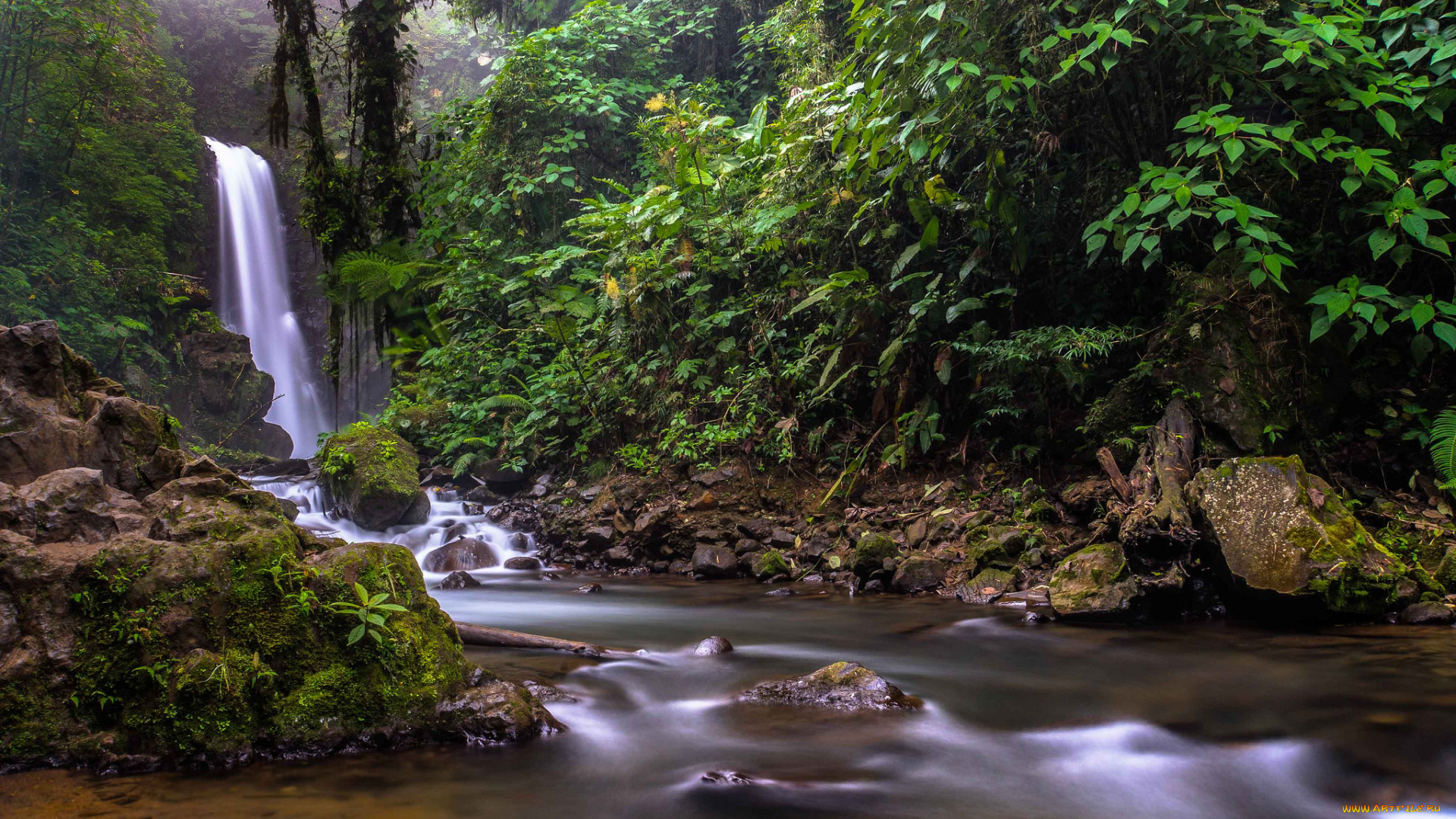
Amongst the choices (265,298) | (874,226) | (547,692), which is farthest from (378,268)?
(265,298)

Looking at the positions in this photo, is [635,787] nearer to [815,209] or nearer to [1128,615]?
[1128,615]

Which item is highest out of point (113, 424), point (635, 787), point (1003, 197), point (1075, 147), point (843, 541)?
point (1075, 147)

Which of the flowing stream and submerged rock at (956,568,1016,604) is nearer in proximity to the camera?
the flowing stream

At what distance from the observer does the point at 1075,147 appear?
23.9 ft

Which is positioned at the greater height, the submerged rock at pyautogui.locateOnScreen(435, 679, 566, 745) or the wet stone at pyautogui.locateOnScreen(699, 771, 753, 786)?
the submerged rock at pyautogui.locateOnScreen(435, 679, 566, 745)

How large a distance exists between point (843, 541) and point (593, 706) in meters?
3.87

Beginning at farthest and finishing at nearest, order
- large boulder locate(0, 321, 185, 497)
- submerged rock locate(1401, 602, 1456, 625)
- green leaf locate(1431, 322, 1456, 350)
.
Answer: green leaf locate(1431, 322, 1456, 350), submerged rock locate(1401, 602, 1456, 625), large boulder locate(0, 321, 185, 497)

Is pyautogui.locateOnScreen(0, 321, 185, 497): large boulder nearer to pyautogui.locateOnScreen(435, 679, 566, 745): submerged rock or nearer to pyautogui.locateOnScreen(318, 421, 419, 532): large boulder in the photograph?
pyautogui.locateOnScreen(435, 679, 566, 745): submerged rock

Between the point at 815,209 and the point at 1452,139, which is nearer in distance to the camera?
the point at 1452,139

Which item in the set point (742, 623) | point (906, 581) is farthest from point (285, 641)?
point (906, 581)

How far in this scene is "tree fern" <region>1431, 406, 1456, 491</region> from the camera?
5016mm

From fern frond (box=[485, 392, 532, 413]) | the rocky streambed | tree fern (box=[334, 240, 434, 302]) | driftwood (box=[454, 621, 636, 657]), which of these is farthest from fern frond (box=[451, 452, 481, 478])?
driftwood (box=[454, 621, 636, 657])

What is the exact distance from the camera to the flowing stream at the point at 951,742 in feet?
8.29

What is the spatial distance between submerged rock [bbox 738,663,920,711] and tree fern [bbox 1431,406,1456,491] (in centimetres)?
407
